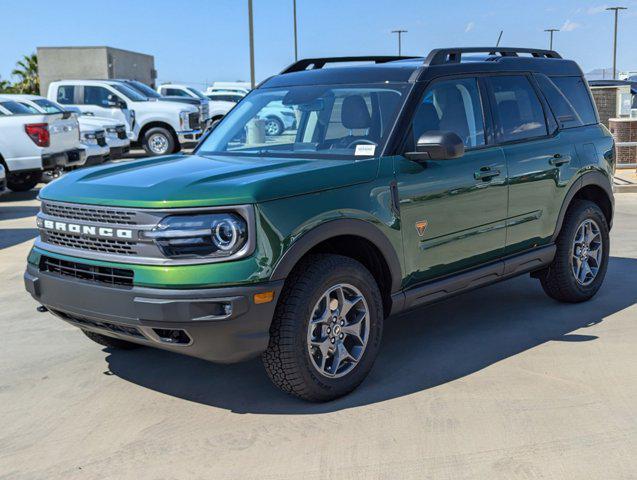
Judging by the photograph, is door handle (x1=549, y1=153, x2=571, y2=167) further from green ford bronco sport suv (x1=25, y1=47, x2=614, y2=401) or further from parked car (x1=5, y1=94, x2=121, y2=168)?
parked car (x1=5, y1=94, x2=121, y2=168)

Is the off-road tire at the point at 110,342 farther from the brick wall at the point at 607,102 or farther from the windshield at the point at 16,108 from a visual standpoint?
the brick wall at the point at 607,102

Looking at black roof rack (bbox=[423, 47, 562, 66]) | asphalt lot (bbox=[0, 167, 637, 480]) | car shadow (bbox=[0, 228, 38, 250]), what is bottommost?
asphalt lot (bbox=[0, 167, 637, 480])

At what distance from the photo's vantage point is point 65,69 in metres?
43.9

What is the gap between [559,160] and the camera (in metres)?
5.95

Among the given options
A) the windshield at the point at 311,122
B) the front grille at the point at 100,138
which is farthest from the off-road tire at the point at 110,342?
the front grille at the point at 100,138

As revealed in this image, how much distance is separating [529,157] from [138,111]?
54.9 ft

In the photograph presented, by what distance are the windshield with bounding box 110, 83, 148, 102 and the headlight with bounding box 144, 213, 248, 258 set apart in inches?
712

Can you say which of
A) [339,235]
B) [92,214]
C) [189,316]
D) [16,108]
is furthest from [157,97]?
[189,316]

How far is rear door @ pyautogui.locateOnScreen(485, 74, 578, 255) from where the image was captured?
18.2ft

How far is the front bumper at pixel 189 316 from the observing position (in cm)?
388

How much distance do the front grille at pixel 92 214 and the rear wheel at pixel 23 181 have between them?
34.5ft

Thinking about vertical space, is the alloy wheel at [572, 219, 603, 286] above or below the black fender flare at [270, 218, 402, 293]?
below

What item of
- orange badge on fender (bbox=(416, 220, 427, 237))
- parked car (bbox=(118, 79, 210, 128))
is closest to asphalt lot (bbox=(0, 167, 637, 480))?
orange badge on fender (bbox=(416, 220, 427, 237))

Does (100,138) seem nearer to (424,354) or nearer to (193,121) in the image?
(193,121)
